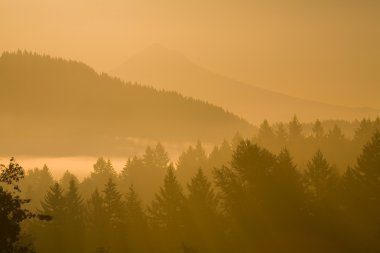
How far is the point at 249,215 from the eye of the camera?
43594 millimetres

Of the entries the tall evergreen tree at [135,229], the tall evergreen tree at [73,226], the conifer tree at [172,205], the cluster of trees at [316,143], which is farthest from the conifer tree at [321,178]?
the cluster of trees at [316,143]

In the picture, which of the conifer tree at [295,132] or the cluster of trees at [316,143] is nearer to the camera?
the cluster of trees at [316,143]

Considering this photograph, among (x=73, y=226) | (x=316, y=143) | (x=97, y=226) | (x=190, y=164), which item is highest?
(x=316, y=143)

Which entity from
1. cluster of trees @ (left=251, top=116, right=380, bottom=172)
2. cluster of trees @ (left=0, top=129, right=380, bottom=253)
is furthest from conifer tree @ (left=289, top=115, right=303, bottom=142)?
cluster of trees @ (left=0, top=129, right=380, bottom=253)

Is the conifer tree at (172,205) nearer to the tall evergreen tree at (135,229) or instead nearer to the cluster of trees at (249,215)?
the cluster of trees at (249,215)

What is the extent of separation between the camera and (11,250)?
22.4m

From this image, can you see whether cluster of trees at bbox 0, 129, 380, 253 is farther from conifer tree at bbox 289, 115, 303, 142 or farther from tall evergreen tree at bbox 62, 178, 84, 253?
conifer tree at bbox 289, 115, 303, 142

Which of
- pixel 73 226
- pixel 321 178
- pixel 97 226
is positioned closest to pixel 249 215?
pixel 321 178

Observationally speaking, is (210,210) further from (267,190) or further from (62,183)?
(62,183)

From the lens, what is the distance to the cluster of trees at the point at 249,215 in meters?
42.8

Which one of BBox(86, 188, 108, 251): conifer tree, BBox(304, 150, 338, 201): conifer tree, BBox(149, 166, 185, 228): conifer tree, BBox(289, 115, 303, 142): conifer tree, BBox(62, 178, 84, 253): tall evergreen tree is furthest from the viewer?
BBox(289, 115, 303, 142): conifer tree

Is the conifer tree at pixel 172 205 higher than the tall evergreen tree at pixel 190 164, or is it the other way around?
the tall evergreen tree at pixel 190 164

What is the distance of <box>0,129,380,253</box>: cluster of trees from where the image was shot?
42.8 m

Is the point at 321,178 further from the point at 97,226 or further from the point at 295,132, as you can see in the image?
the point at 295,132
